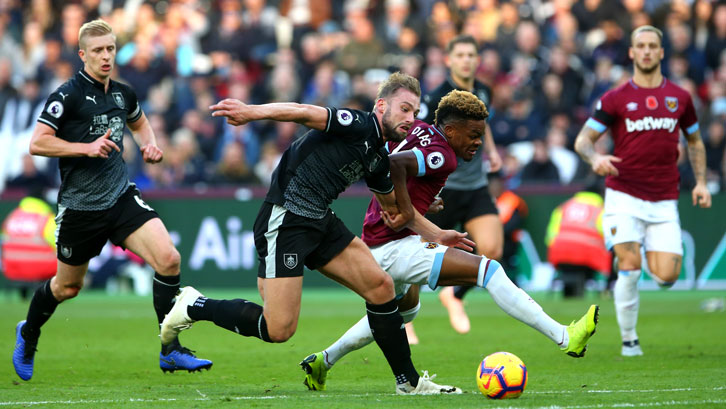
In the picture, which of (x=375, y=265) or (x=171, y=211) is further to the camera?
(x=171, y=211)

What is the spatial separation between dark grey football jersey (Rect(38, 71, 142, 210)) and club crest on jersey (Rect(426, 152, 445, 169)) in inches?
98.0

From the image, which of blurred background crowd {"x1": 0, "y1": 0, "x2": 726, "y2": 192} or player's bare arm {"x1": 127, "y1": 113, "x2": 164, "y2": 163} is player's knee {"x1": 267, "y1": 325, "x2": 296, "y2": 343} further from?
blurred background crowd {"x1": 0, "y1": 0, "x2": 726, "y2": 192}

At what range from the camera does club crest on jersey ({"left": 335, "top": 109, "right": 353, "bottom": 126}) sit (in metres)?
6.89

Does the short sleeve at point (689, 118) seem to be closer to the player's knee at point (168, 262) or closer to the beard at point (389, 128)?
the beard at point (389, 128)

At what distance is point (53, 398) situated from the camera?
281 inches

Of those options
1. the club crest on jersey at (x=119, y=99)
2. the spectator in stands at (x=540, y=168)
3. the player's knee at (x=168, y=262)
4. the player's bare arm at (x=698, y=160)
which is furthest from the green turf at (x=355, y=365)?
the spectator in stands at (x=540, y=168)

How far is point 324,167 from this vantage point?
713 cm

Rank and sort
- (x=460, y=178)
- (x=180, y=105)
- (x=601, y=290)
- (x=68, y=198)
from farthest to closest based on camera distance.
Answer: (x=180, y=105) → (x=601, y=290) → (x=460, y=178) → (x=68, y=198)

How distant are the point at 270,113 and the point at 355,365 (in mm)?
3380

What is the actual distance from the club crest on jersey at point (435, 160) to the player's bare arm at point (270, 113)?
913mm

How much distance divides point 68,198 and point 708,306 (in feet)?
29.9

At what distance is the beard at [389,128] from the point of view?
23.5ft

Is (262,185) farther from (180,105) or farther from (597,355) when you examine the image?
(597,355)

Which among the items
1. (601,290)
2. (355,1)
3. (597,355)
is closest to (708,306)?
(601,290)
